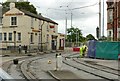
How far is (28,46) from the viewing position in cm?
5241

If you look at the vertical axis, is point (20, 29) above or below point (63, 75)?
above

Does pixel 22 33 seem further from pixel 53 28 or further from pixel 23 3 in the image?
pixel 23 3

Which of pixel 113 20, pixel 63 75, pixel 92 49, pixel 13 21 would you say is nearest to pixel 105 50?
pixel 92 49

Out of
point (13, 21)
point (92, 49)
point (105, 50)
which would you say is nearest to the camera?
point (105, 50)

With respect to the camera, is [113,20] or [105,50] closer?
[105,50]

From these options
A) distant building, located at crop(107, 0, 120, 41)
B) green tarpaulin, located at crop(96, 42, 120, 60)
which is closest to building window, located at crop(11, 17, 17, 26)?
distant building, located at crop(107, 0, 120, 41)

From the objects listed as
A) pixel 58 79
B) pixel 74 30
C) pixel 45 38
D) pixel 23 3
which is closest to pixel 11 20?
pixel 45 38

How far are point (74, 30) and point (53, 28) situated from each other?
63.6m

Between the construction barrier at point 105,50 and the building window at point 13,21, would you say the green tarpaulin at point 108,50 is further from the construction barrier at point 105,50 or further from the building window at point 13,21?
the building window at point 13,21

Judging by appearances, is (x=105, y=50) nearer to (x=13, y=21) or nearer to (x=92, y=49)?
(x=92, y=49)

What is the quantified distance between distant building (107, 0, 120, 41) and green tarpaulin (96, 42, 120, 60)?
517 cm

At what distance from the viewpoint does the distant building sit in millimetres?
37969

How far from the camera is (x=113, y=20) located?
40625 mm

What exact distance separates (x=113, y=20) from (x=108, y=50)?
10735 mm
